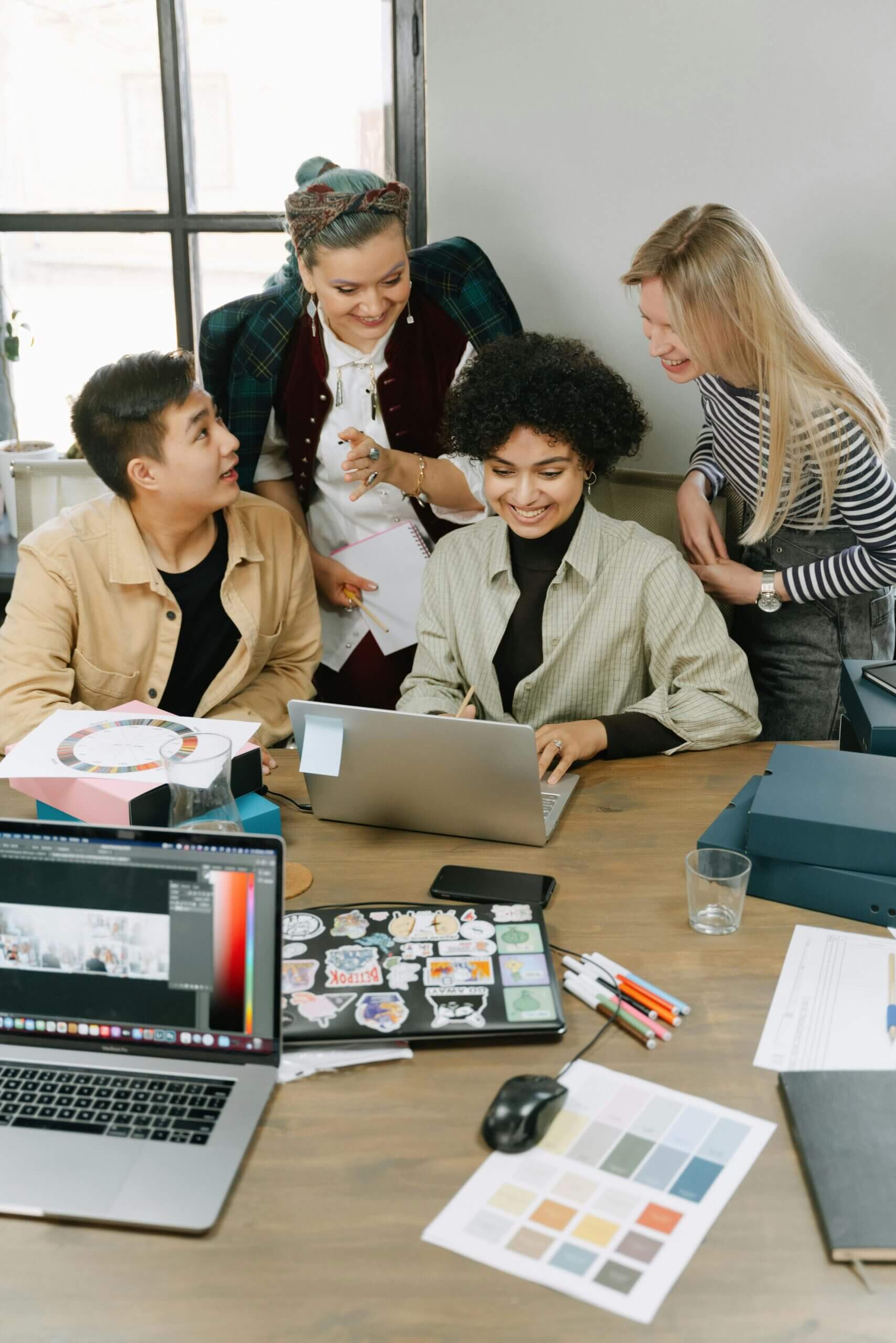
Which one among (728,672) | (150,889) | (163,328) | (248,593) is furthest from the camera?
(163,328)

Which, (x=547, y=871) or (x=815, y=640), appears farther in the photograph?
(x=815, y=640)

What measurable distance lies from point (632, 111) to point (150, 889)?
6.93ft

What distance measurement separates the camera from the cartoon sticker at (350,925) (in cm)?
127

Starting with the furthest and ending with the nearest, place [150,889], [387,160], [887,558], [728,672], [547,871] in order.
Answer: [387,160] < [887,558] < [728,672] < [547,871] < [150,889]

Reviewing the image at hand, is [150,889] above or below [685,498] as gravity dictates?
below

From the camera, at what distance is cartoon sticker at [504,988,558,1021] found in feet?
3.71

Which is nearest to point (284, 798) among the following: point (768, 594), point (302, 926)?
point (302, 926)

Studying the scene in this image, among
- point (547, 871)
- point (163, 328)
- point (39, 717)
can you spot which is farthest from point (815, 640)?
point (163, 328)

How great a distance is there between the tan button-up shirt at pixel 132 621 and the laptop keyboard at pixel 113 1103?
0.87 m

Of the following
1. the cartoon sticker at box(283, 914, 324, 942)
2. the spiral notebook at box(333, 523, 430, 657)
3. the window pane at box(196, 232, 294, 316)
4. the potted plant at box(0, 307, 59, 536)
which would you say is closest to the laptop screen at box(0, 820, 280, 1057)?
the cartoon sticker at box(283, 914, 324, 942)

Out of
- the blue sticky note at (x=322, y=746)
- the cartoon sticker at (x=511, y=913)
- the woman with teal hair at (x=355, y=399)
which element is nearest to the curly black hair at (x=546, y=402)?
the woman with teal hair at (x=355, y=399)

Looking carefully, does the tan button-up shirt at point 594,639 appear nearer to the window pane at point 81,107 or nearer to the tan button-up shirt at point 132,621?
the tan button-up shirt at point 132,621

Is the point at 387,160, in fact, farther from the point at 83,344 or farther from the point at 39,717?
the point at 39,717

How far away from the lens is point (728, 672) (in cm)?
178
